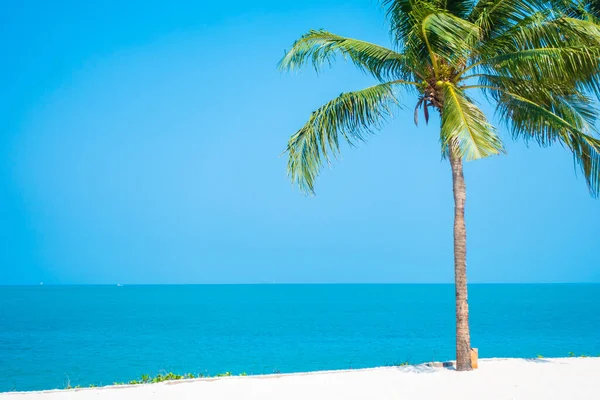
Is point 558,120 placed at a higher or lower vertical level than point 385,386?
higher

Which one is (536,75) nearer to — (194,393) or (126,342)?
(194,393)

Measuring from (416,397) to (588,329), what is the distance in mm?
39946

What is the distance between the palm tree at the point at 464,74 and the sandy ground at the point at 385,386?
2.85 feet

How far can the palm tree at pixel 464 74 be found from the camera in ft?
30.8

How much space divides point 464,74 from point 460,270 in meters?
3.34

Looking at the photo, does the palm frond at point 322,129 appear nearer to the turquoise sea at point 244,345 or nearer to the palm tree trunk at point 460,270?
the palm tree trunk at point 460,270

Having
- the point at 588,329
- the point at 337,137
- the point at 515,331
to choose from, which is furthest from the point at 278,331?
the point at 337,137

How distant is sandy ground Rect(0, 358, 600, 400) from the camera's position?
8.36 meters

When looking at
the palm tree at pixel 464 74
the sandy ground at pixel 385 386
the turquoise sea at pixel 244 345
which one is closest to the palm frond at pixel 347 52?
the palm tree at pixel 464 74

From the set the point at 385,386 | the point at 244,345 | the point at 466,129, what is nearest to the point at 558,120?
the point at 466,129

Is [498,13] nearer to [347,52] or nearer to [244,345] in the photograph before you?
[347,52]

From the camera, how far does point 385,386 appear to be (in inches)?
351

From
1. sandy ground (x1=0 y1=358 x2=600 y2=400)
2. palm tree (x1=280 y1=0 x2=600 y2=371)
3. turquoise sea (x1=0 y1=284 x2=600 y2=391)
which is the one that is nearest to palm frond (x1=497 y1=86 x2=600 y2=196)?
palm tree (x1=280 y1=0 x2=600 y2=371)

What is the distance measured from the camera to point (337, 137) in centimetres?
1065
